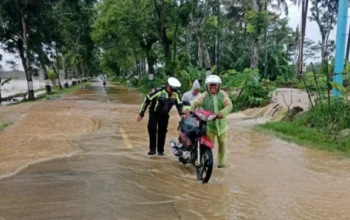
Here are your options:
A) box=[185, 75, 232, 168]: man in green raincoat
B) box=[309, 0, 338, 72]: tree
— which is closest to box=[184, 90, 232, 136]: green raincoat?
box=[185, 75, 232, 168]: man in green raincoat

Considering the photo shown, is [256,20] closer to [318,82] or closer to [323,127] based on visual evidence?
[318,82]

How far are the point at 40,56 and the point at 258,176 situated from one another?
25322mm

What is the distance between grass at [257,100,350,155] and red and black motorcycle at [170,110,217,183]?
3.59 m

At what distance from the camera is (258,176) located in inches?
278

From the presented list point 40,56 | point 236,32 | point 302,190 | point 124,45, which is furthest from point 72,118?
point 236,32

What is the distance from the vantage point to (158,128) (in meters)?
8.62

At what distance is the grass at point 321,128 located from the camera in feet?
31.4

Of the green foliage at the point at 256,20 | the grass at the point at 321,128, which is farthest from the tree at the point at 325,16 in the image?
the grass at the point at 321,128

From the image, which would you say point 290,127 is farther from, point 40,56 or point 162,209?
point 40,56

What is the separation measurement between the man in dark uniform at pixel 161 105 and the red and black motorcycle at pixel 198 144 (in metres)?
0.61

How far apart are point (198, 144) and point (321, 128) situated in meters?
5.25

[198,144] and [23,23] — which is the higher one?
[23,23]

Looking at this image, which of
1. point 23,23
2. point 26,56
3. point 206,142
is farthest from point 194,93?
point 26,56

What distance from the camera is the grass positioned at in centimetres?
958
